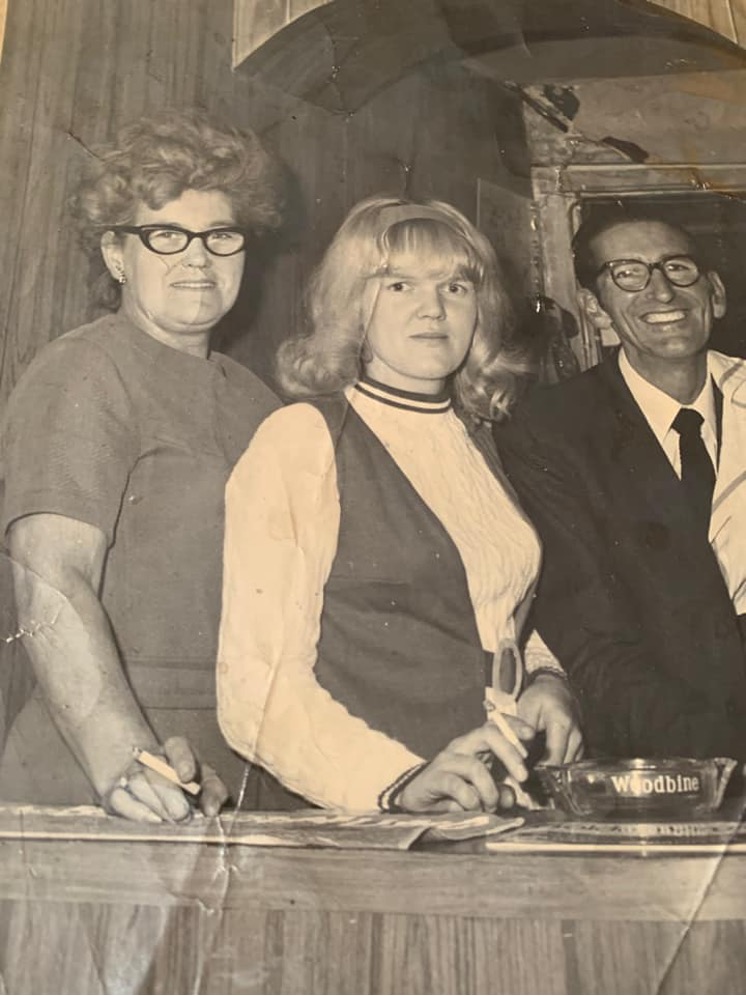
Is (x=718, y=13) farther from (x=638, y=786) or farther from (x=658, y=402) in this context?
(x=638, y=786)

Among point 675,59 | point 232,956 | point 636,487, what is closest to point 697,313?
point 636,487

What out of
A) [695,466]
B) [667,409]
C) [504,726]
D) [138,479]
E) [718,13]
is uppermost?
[718,13]

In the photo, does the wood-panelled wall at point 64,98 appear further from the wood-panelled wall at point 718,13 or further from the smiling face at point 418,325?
the wood-panelled wall at point 718,13

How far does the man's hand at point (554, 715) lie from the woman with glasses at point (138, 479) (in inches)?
21.5

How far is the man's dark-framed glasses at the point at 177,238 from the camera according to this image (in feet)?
8.54

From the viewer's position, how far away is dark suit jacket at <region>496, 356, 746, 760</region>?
7.59 feet

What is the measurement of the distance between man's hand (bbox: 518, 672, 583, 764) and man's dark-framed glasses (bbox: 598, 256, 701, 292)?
0.91 m

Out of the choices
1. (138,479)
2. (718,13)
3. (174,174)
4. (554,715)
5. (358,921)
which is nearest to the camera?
(358,921)

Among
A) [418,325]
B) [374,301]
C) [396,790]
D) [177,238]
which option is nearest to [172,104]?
[177,238]

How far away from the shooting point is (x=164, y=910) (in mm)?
2084

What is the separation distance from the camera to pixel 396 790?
2197mm

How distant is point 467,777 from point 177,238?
1.26m

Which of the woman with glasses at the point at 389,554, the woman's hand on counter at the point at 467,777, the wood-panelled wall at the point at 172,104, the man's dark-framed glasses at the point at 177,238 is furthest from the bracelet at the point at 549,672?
the man's dark-framed glasses at the point at 177,238

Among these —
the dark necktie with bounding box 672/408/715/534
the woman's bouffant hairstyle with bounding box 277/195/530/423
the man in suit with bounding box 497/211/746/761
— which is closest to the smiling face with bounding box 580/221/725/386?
the man in suit with bounding box 497/211/746/761
